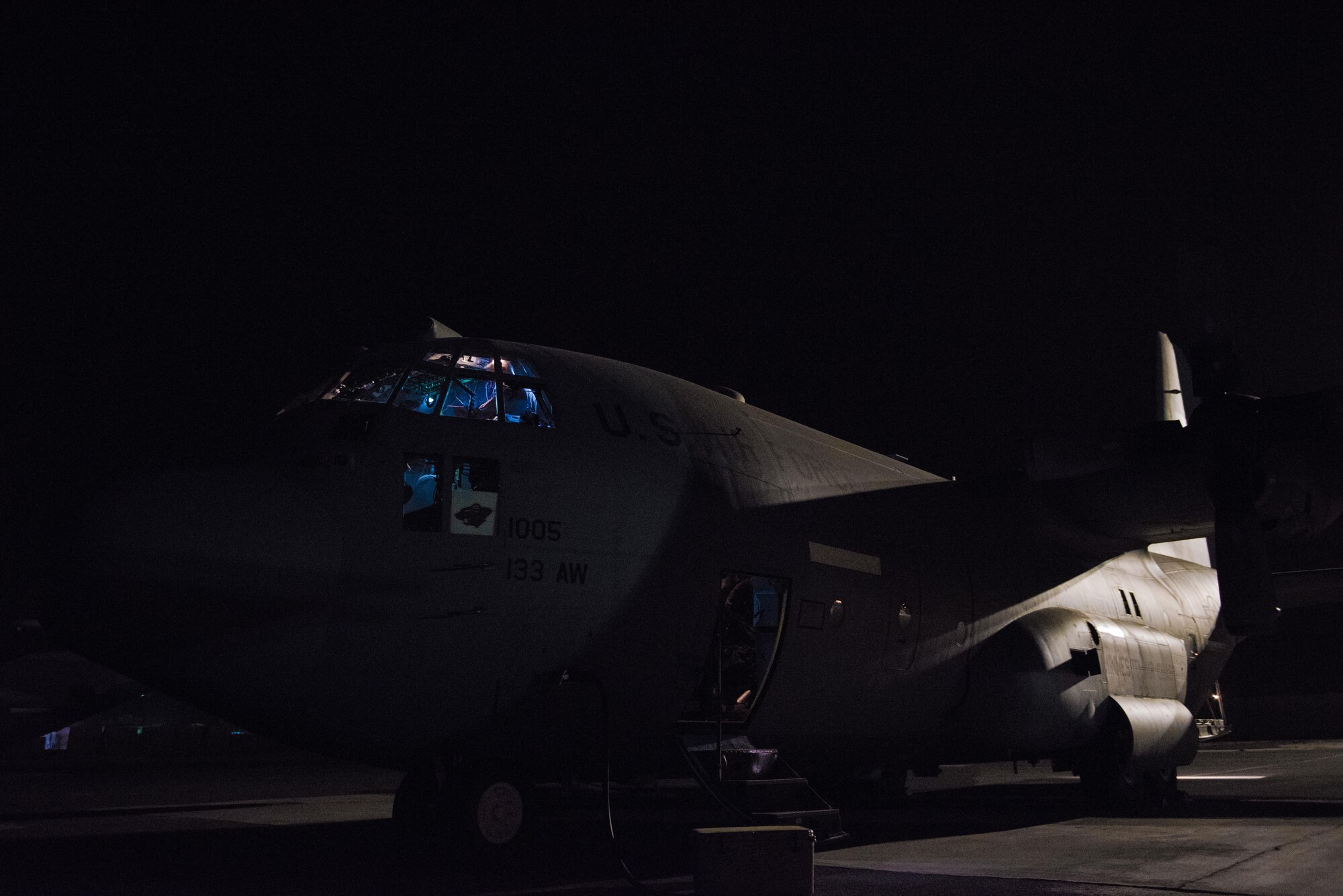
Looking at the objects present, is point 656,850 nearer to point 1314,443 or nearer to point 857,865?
point 857,865

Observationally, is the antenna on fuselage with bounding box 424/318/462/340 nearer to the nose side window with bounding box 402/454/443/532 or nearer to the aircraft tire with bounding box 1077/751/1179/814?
the nose side window with bounding box 402/454/443/532

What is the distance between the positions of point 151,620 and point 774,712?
5.78 meters

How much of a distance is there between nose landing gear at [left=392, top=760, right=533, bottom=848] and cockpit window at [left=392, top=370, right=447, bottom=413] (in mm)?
3118

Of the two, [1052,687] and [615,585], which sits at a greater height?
[615,585]

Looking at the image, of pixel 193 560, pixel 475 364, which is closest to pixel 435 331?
pixel 475 364

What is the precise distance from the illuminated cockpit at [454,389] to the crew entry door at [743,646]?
253 cm

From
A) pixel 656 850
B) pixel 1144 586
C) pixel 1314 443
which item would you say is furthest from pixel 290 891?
pixel 1144 586

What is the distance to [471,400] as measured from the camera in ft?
32.2

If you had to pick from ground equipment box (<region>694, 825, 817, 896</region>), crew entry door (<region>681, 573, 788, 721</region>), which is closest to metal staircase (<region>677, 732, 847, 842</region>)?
crew entry door (<region>681, 573, 788, 721</region>)

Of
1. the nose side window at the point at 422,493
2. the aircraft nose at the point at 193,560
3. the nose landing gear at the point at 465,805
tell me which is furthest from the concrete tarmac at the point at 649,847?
the nose side window at the point at 422,493

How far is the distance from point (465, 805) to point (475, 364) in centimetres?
388

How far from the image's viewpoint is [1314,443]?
13641 millimetres

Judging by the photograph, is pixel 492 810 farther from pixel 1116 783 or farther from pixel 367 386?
pixel 1116 783

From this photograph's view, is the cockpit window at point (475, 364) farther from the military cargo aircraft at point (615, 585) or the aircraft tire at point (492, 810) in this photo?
the aircraft tire at point (492, 810)
